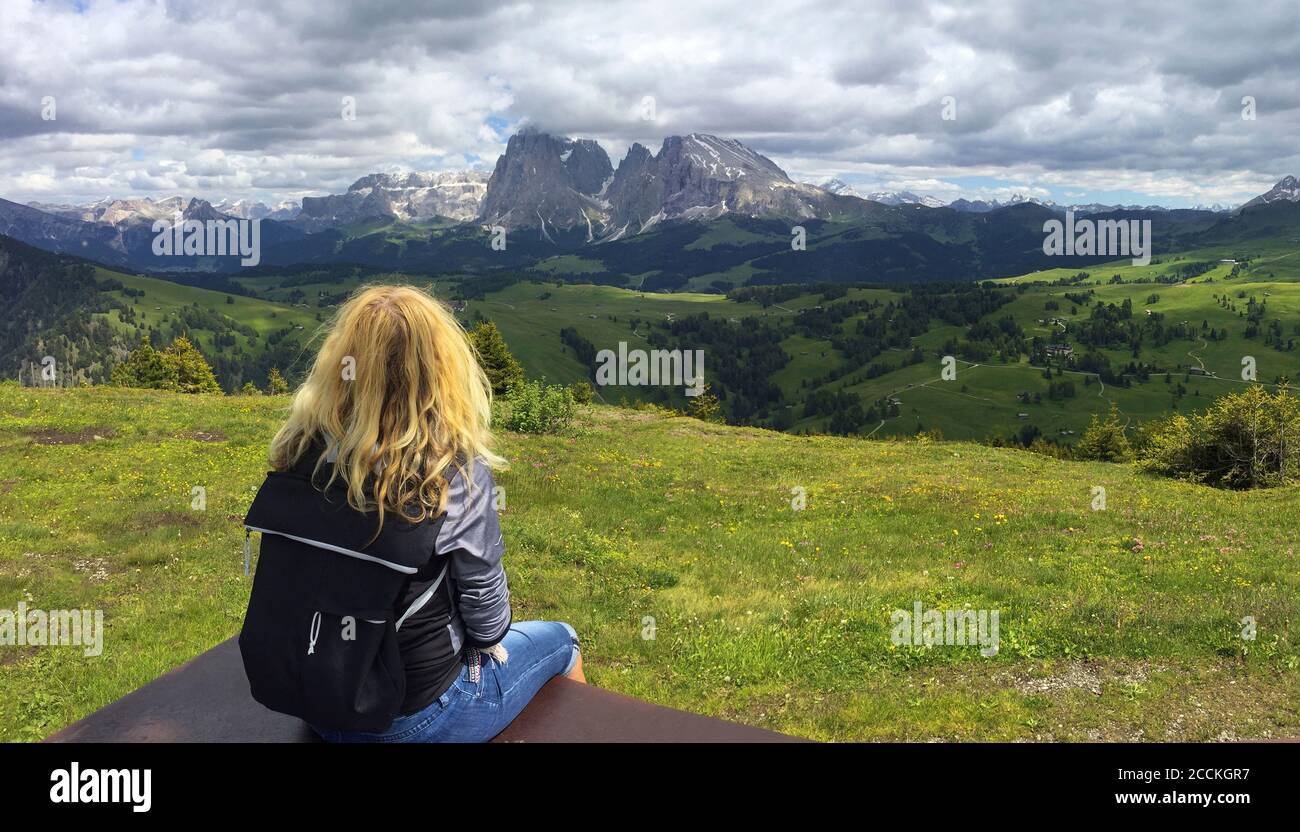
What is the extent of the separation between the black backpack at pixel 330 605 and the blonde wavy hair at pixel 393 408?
0.19 meters

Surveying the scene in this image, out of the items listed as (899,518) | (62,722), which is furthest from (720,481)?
(62,722)

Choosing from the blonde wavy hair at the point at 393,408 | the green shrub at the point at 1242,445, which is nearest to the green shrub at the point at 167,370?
the green shrub at the point at 1242,445

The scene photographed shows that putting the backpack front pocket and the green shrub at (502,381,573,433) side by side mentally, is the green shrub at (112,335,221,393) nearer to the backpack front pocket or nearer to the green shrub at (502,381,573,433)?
the green shrub at (502,381,573,433)

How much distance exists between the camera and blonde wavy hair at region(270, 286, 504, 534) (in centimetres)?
489

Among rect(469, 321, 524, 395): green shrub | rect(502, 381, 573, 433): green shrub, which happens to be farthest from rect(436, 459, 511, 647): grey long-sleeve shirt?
rect(469, 321, 524, 395): green shrub

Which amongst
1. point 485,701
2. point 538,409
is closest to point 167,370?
point 538,409

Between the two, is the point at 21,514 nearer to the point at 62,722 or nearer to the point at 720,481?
the point at 62,722

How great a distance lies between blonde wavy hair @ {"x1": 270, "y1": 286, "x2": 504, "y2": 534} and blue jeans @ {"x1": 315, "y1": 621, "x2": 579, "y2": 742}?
5.01ft

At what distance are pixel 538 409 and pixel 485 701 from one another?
1282 inches

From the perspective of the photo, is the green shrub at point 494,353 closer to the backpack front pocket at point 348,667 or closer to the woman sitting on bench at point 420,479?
the woman sitting on bench at point 420,479

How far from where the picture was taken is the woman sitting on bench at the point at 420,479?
4.88 metres
